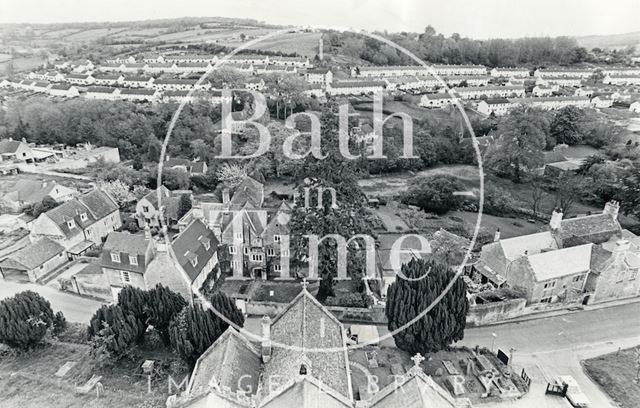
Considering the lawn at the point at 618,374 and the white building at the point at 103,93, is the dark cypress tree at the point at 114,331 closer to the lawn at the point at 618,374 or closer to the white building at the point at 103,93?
the lawn at the point at 618,374

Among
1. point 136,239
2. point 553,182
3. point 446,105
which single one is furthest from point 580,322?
point 446,105

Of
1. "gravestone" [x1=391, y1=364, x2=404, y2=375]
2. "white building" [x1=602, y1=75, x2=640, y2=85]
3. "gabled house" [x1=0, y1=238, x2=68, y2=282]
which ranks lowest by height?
"gravestone" [x1=391, y1=364, x2=404, y2=375]

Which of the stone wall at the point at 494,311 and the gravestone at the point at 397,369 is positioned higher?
the stone wall at the point at 494,311

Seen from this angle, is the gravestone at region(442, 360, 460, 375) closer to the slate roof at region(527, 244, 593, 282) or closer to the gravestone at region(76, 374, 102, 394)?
the slate roof at region(527, 244, 593, 282)

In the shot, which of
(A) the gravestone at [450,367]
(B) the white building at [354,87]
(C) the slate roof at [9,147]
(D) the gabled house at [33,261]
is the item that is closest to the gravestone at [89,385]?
(D) the gabled house at [33,261]

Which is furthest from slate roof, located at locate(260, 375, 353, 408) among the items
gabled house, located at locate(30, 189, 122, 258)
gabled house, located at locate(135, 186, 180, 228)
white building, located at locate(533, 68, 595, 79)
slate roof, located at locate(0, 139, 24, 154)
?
white building, located at locate(533, 68, 595, 79)
